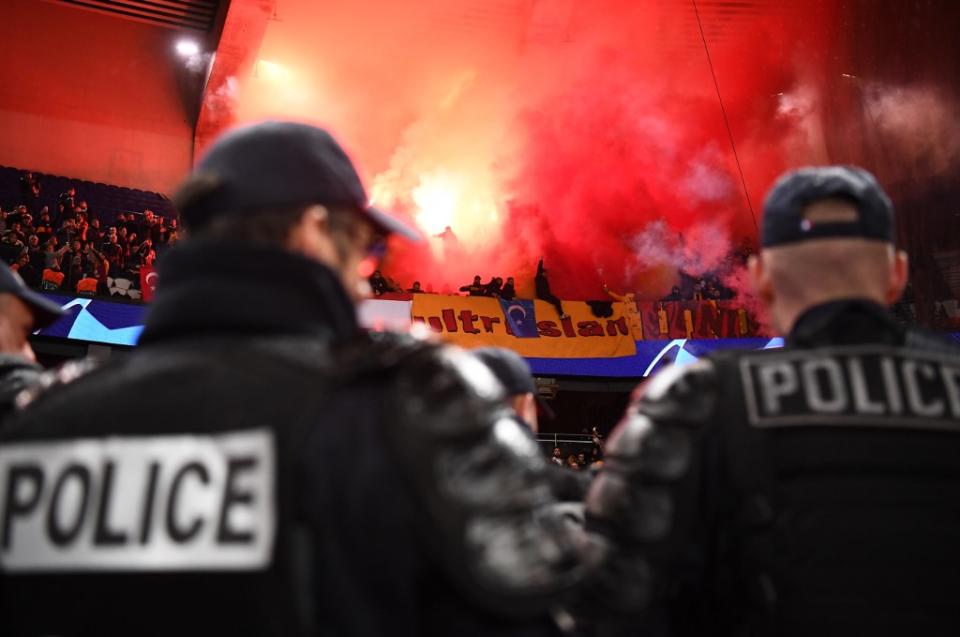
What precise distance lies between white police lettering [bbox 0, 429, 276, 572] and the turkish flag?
1094cm

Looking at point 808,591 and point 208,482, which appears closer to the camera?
point 208,482

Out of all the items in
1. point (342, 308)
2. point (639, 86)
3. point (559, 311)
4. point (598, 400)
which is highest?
point (639, 86)

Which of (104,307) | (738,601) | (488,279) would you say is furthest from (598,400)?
(738,601)

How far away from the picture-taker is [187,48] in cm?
1443

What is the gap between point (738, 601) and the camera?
1508mm

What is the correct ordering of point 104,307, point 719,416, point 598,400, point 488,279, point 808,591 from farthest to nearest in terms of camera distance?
point 488,279
point 598,400
point 104,307
point 719,416
point 808,591

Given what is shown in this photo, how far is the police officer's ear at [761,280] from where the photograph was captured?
1.73m

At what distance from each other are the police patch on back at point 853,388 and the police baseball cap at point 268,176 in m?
0.87

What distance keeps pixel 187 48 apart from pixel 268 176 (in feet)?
49.1

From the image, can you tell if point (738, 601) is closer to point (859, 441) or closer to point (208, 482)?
point (859, 441)

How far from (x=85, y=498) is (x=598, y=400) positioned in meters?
14.1

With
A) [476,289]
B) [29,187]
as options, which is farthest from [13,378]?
[29,187]

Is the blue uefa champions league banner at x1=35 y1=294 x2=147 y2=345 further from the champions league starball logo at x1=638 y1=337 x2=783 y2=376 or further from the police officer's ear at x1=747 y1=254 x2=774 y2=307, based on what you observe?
the police officer's ear at x1=747 y1=254 x2=774 y2=307

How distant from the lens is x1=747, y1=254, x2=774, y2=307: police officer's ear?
5.66ft
